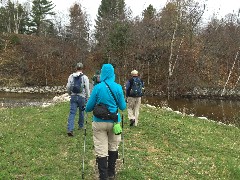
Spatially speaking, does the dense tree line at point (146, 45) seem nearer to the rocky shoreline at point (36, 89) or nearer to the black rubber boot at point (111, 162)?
the rocky shoreline at point (36, 89)

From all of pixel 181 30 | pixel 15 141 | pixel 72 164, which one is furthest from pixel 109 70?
pixel 181 30

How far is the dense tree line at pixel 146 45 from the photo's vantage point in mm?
51844

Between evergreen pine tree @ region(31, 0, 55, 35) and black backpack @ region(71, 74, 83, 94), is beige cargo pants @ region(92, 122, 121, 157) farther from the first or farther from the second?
evergreen pine tree @ region(31, 0, 55, 35)

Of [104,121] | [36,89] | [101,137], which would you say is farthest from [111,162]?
[36,89]

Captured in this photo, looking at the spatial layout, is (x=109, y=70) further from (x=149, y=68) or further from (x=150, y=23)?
(x=150, y=23)

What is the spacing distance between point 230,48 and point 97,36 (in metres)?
26.1

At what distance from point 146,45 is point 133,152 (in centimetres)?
4695

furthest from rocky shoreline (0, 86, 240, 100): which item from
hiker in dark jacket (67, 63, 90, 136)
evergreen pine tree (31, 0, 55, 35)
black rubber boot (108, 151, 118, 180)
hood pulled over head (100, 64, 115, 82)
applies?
hood pulled over head (100, 64, 115, 82)

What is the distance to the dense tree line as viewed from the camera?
170 ft

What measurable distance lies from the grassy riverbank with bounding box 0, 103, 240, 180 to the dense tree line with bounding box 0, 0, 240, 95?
3251cm

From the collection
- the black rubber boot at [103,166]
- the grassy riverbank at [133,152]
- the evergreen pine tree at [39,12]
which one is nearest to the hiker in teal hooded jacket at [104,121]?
the black rubber boot at [103,166]

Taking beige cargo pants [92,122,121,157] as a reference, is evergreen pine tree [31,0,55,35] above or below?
above

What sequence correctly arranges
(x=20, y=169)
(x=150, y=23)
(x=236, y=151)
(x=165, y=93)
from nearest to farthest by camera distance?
(x=20, y=169) < (x=236, y=151) < (x=165, y=93) < (x=150, y=23)

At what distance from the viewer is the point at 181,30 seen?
2095 inches
